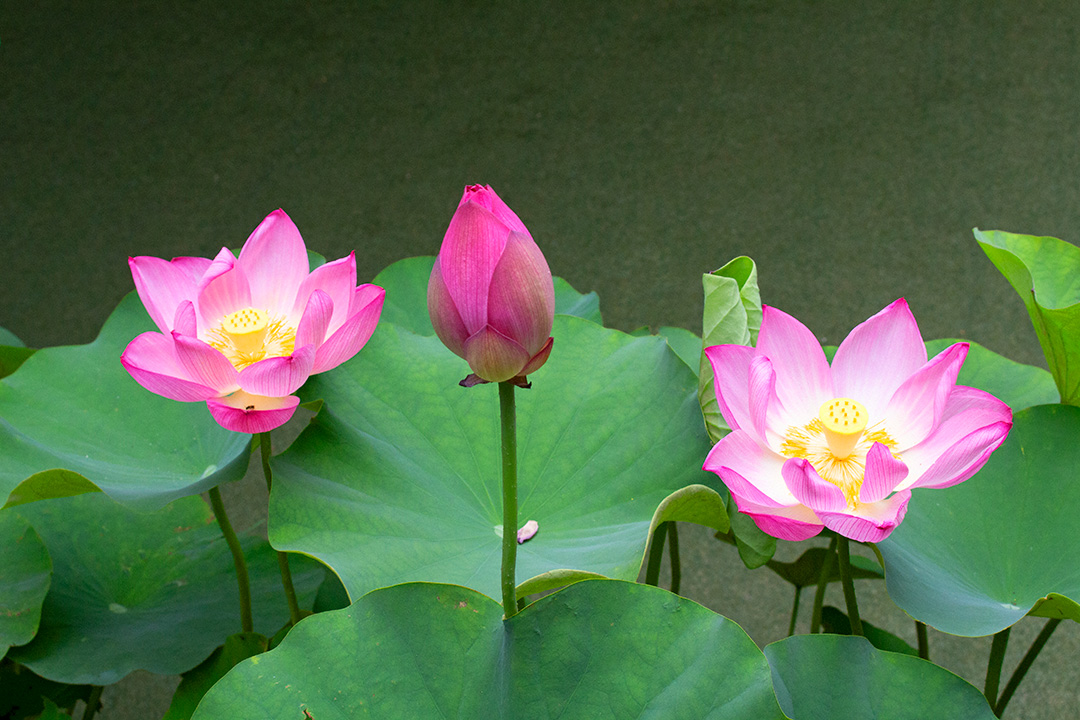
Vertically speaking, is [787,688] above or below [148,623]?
above

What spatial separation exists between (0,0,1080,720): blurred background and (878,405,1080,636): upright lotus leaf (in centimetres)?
138

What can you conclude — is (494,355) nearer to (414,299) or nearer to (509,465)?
(509,465)

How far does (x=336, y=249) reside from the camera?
2180 mm

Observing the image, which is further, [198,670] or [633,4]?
[633,4]

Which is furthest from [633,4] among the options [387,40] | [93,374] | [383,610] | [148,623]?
[383,610]

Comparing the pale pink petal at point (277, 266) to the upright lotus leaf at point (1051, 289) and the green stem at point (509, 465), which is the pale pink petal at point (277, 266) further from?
the upright lotus leaf at point (1051, 289)

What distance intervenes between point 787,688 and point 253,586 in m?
0.54

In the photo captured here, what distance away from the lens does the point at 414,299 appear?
0.95 m

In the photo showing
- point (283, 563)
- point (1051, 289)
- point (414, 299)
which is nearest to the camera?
point (283, 563)

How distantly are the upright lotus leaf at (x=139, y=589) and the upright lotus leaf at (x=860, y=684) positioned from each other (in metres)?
0.47

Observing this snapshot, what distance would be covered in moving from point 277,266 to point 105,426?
234 mm

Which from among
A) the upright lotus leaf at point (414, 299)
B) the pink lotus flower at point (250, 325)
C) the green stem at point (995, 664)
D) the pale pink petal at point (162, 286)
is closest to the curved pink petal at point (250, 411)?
the pink lotus flower at point (250, 325)

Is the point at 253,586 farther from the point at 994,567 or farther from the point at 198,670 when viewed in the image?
the point at 994,567

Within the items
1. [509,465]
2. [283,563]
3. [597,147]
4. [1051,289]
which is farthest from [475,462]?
[597,147]
